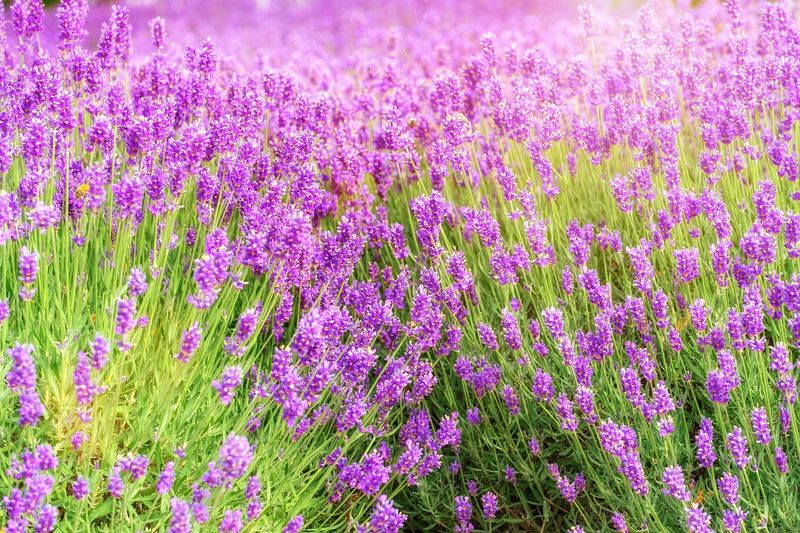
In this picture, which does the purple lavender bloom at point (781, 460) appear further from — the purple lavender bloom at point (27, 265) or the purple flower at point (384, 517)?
the purple lavender bloom at point (27, 265)

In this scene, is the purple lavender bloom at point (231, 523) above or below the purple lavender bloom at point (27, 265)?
below

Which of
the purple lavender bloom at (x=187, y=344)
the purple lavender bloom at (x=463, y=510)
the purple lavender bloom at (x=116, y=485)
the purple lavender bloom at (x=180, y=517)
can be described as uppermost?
the purple lavender bloom at (x=187, y=344)

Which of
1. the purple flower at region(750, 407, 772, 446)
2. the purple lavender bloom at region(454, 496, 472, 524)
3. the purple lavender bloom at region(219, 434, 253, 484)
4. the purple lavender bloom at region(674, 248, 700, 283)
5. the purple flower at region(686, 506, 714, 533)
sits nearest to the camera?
the purple lavender bloom at region(219, 434, 253, 484)

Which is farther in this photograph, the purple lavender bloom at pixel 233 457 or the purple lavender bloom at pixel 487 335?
the purple lavender bloom at pixel 487 335

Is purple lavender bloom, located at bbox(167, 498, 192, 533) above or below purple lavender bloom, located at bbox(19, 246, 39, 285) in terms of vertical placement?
below

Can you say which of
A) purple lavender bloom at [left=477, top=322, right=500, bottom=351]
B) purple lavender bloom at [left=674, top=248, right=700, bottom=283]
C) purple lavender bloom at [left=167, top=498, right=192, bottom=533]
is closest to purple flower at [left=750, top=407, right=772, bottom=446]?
purple lavender bloom at [left=674, top=248, right=700, bottom=283]

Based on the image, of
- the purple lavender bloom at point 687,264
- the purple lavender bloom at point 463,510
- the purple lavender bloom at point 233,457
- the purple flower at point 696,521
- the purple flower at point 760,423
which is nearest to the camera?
the purple lavender bloom at point 233,457

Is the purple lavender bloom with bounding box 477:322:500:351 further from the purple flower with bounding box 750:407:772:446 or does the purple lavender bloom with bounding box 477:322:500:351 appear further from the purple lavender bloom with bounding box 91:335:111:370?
the purple lavender bloom with bounding box 91:335:111:370

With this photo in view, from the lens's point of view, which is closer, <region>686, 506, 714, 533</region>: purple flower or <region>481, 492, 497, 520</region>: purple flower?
<region>686, 506, 714, 533</region>: purple flower

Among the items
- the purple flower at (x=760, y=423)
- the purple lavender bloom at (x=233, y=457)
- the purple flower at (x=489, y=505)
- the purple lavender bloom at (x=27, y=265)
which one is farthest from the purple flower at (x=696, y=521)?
the purple lavender bloom at (x=27, y=265)
